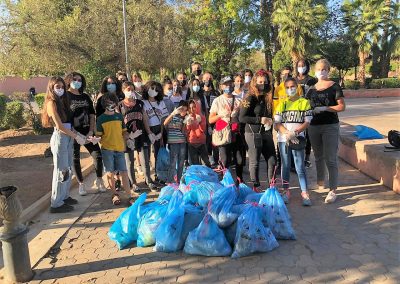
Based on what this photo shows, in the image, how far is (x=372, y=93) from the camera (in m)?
24.6

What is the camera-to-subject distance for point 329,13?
32562 mm

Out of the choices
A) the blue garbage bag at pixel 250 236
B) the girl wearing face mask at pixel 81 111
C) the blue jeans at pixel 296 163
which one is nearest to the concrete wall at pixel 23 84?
the girl wearing face mask at pixel 81 111

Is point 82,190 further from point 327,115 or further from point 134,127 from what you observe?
point 327,115

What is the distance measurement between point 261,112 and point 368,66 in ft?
105

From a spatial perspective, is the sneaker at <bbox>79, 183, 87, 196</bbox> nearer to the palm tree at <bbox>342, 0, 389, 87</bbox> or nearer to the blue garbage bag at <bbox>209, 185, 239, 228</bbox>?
the blue garbage bag at <bbox>209, 185, 239, 228</bbox>

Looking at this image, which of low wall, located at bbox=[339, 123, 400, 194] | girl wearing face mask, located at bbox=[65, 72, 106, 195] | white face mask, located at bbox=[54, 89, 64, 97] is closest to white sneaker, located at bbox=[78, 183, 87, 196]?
girl wearing face mask, located at bbox=[65, 72, 106, 195]

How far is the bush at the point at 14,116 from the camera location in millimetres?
12477

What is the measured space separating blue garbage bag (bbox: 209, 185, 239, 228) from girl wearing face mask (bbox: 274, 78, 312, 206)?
1.49 meters

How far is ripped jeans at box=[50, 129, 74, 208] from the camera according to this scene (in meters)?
4.92

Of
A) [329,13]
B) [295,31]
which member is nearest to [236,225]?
[295,31]

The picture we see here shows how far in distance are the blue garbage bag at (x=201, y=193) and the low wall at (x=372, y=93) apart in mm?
22541

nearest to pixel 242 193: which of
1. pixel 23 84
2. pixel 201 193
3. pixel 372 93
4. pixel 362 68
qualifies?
pixel 201 193

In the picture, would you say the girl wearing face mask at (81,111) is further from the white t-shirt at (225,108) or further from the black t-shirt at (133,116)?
the white t-shirt at (225,108)

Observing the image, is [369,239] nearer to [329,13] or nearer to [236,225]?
[236,225]
